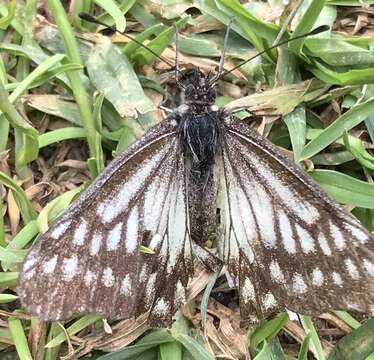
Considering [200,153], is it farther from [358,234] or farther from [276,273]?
[358,234]

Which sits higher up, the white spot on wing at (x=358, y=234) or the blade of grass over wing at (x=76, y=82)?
the blade of grass over wing at (x=76, y=82)

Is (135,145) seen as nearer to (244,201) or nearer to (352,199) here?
(244,201)

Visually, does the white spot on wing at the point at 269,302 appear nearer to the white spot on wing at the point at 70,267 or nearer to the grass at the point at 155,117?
the grass at the point at 155,117

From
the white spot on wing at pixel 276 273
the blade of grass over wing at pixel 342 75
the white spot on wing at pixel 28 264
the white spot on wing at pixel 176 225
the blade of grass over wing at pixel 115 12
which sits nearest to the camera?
the white spot on wing at pixel 28 264

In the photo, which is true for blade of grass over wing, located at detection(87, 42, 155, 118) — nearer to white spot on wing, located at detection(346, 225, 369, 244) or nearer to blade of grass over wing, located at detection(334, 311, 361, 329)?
white spot on wing, located at detection(346, 225, 369, 244)

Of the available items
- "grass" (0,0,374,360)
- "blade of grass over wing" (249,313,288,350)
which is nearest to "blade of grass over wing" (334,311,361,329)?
"grass" (0,0,374,360)

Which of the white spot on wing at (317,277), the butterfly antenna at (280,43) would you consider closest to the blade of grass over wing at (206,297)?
the white spot on wing at (317,277)

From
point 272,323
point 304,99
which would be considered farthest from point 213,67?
point 272,323
